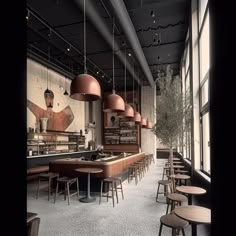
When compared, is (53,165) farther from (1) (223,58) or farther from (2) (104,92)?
(2) (104,92)

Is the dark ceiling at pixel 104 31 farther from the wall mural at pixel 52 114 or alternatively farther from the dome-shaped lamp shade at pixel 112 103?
the dome-shaped lamp shade at pixel 112 103

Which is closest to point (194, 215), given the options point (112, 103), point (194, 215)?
point (194, 215)

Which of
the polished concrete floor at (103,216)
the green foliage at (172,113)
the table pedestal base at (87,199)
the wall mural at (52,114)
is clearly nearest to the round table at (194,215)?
the polished concrete floor at (103,216)

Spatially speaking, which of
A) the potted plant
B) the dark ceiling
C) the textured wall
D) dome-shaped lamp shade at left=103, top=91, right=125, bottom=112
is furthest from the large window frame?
the textured wall

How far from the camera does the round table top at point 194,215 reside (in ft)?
6.74

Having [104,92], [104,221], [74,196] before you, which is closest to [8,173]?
[104,221]

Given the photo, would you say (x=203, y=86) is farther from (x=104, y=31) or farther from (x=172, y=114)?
(x=104, y=31)

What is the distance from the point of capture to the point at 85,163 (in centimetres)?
583

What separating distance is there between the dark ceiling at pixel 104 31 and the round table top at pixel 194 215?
413cm

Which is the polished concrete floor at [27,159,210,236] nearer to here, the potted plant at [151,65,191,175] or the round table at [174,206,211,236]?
the round table at [174,206,211,236]

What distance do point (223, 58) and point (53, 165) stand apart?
235 inches

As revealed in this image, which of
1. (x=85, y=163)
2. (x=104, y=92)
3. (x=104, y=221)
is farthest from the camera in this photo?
(x=104, y=92)

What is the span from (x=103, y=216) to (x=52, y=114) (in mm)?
6172

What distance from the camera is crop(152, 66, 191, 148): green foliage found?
5.21 metres
